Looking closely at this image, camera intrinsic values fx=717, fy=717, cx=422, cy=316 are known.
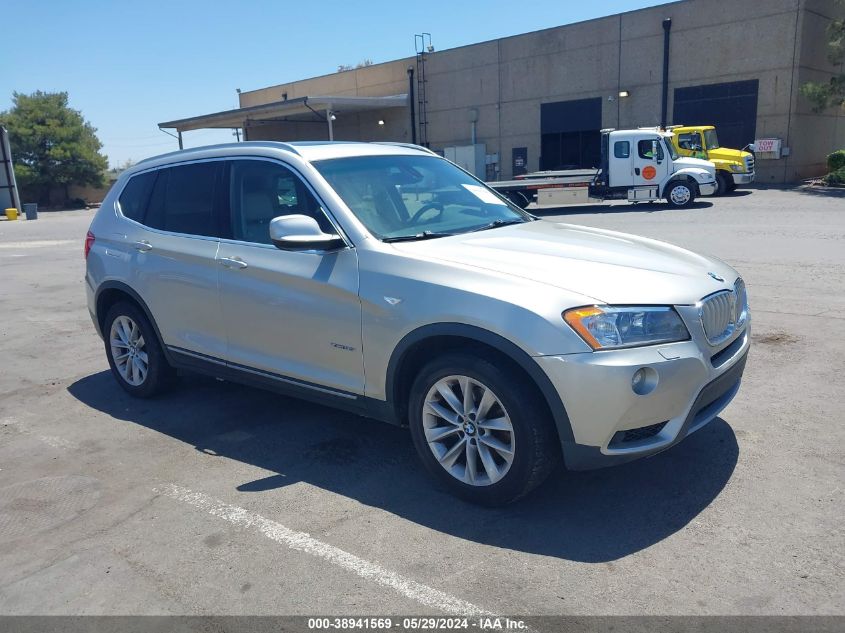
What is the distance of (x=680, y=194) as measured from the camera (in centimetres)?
2231

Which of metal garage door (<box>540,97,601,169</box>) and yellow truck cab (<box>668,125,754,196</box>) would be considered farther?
metal garage door (<box>540,97,601,169</box>)

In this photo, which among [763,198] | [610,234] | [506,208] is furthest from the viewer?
[763,198]

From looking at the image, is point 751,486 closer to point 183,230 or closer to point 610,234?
point 610,234

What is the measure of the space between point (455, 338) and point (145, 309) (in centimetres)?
293

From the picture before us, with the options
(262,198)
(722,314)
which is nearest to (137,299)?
(262,198)

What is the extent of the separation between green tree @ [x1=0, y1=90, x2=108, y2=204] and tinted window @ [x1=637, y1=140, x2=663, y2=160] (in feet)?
150

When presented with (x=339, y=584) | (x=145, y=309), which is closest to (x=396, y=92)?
(x=145, y=309)

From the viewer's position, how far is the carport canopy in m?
34.5

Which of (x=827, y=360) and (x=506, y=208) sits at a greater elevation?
(x=506, y=208)

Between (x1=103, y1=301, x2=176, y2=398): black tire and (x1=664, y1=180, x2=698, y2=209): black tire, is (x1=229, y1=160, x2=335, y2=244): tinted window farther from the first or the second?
(x1=664, y1=180, x2=698, y2=209): black tire

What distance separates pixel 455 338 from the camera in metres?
3.73

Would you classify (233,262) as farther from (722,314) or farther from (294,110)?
(294,110)

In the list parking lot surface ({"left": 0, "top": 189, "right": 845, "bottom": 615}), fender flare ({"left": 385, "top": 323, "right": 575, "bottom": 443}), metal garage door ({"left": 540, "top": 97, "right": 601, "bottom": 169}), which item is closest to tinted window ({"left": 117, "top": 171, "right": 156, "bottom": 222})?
parking lot surface ({"left": 0, "top": 189, "right": 845, "bottom": 615})

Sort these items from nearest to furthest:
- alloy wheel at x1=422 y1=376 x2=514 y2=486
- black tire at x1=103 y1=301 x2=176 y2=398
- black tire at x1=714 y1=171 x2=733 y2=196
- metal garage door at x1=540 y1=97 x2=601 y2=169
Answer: alloy wheel at x1=422 y1=376 x2=514 y2=486 → black tire at x1=103 y1=301 x2=176 y2=398 → black tire at x1=714 y1=171 x2=733 y2=196 → metal garage door at x1=540 y1=97 x2=601 y2=169
